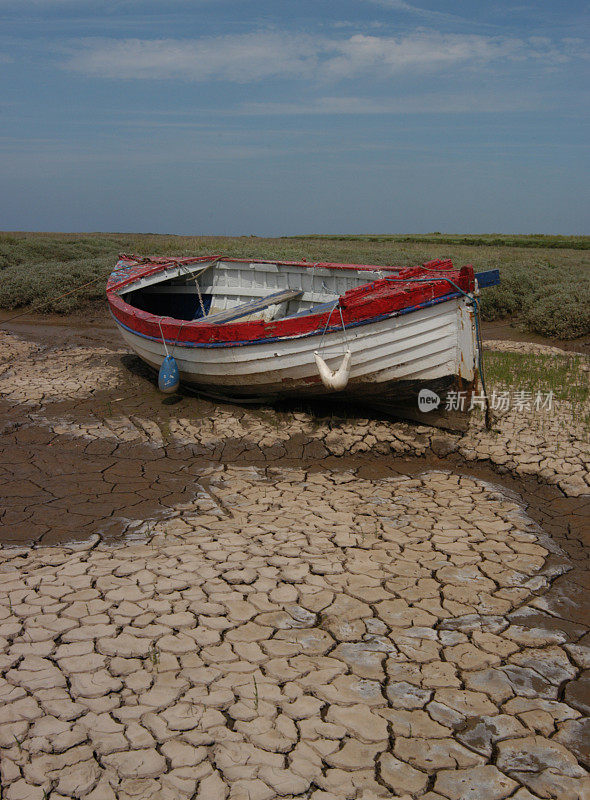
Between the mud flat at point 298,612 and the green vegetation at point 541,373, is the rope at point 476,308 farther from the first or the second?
the green vegetation at point 541,373

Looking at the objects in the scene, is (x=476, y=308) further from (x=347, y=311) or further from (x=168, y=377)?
(x=168, y=377)

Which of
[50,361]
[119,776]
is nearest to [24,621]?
[119,776]

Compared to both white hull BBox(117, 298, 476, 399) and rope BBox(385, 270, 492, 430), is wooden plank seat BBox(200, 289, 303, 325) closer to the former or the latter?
white hull BBox(117, 298, 476, 399)

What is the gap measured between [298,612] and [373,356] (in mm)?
3165

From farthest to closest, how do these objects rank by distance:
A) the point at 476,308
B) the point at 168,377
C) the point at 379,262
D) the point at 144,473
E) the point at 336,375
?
the point at 379,262
the point at 168,377
the point at 336,375
the point at 476,308
the point at 144,473

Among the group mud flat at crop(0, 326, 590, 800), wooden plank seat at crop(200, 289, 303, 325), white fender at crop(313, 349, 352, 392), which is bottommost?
mud flat at crop(0, 326, 590, 800)

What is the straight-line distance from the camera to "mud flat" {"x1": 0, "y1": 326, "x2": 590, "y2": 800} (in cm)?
278

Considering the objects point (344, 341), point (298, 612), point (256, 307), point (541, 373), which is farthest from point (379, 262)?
point (298, 612)

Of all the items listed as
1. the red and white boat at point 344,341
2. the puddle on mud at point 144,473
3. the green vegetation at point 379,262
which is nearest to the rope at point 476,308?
the red and white boat at point 344,341

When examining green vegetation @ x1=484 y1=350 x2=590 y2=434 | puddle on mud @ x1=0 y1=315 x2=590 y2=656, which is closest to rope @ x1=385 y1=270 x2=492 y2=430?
puddle on mud @ x1=0 y1=315 x2=590 y2=656

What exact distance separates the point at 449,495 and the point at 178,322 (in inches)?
150

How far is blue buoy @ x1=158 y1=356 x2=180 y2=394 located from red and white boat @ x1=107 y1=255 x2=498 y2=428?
0.21m

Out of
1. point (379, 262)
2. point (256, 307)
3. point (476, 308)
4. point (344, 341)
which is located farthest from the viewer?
point (379, 262)

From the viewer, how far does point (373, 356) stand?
641 centimetres
